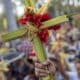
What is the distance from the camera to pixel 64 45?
3.87ft

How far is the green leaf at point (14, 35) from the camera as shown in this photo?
0.46m

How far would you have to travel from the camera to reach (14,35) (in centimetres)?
47

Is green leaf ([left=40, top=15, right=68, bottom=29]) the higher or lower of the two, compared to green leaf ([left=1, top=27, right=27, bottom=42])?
higher

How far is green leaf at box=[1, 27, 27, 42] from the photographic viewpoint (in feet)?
1.52

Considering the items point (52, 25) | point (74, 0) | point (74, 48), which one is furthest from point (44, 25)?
point (74, 48)

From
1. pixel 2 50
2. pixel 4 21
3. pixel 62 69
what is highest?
pixel 4 21

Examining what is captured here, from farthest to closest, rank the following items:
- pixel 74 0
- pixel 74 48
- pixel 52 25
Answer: pixel 74 48, pixel 74 0, pixel 52 25

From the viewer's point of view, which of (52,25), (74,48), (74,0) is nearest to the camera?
(52,25)

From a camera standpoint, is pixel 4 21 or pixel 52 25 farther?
pixel 4 21

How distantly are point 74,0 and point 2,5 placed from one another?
0.28 metres

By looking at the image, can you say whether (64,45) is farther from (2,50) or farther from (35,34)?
(35,34)

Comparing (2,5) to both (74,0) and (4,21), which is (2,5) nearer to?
(4,21)

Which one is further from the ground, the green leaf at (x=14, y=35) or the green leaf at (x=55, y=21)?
the green leaf at (x=55, y=21)

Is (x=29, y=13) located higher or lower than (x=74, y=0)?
lower
